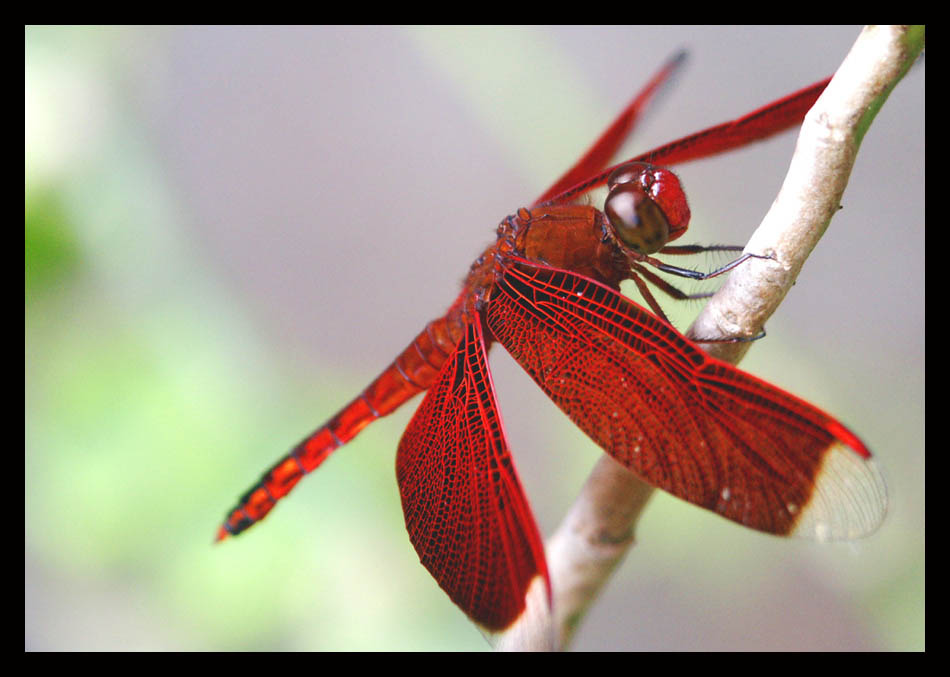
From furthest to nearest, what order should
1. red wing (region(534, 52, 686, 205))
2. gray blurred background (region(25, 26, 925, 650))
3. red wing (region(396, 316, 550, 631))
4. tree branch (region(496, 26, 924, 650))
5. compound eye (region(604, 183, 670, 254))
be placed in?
1. gray blurred background (region(25, 26, 925, 650))
2. red wing (region(534, 52, 686, 205))
3. compound eye (region(604, 183, 670, 254))
4. red wing (region(396, 316, 550, 631))
5. tree branch (region(496, 26, 924, 650))

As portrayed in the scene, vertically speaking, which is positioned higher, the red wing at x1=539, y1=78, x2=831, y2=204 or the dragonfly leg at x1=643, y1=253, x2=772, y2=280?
the red wing at x1=539, y1=78, x2=831, y2=204

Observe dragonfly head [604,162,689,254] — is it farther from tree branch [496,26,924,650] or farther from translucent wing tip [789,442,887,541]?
translucent wing tip [789,442,887,541]

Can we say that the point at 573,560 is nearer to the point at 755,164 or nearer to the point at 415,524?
the point at 415,524

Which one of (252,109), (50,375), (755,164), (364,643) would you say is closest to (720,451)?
(364,643)

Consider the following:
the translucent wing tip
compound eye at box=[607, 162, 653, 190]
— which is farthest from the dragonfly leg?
the translucent wing tip

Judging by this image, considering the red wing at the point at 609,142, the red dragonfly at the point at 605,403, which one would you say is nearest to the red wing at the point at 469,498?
the red dragonfly at the point at 605,403

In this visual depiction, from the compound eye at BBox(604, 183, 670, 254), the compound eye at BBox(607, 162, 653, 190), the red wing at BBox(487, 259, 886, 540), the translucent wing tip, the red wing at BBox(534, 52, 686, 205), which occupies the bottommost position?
the translucent wing tip

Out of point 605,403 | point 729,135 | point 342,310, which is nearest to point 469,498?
point 605,403
